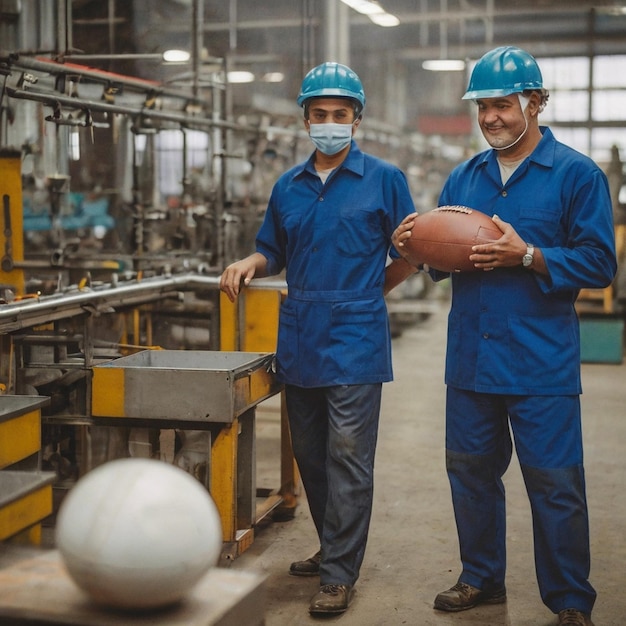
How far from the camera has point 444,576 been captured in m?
3.46

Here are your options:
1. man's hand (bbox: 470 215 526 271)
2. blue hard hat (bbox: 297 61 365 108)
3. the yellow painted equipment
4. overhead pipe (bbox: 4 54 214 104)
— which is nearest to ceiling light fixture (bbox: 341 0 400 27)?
overhead pipe (bbox: 4 54 214 104)

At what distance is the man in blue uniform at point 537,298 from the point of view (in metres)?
2.74

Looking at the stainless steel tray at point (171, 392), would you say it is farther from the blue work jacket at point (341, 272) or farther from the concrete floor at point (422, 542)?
the concrete floor at point (422, 542)

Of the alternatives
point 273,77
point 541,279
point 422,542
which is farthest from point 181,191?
point 541,279

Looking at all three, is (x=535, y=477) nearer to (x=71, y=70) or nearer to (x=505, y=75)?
(x=505, y=75)

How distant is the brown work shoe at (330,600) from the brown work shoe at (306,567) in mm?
361

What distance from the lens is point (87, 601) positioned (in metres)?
1.55

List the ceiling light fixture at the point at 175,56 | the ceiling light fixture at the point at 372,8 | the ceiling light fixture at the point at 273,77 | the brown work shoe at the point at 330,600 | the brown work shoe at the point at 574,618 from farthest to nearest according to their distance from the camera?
the ceiling light fixture at the point at 273,77 → the ceiling light fixture at the point at 372,8 → the ceiling light fixture at the point at 175,56 → the brown work shoe at the point at 330,600 → the brown work shoe at the point at 574,618

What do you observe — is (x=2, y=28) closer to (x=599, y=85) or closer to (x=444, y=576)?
(x=444, y=576)

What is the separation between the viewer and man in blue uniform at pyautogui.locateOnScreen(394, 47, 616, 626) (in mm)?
2740

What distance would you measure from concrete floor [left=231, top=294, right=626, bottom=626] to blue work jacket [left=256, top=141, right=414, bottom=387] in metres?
0.75

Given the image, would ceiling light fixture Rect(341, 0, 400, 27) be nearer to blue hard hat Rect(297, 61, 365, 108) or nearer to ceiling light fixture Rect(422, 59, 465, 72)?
ceiling light fixture Rect(422, 59, 465, 72)

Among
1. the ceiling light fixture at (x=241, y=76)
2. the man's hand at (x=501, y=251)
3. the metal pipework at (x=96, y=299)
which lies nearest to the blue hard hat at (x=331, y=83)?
the man's hand at (x=501, y=251)

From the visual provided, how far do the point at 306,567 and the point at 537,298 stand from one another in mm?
1317
